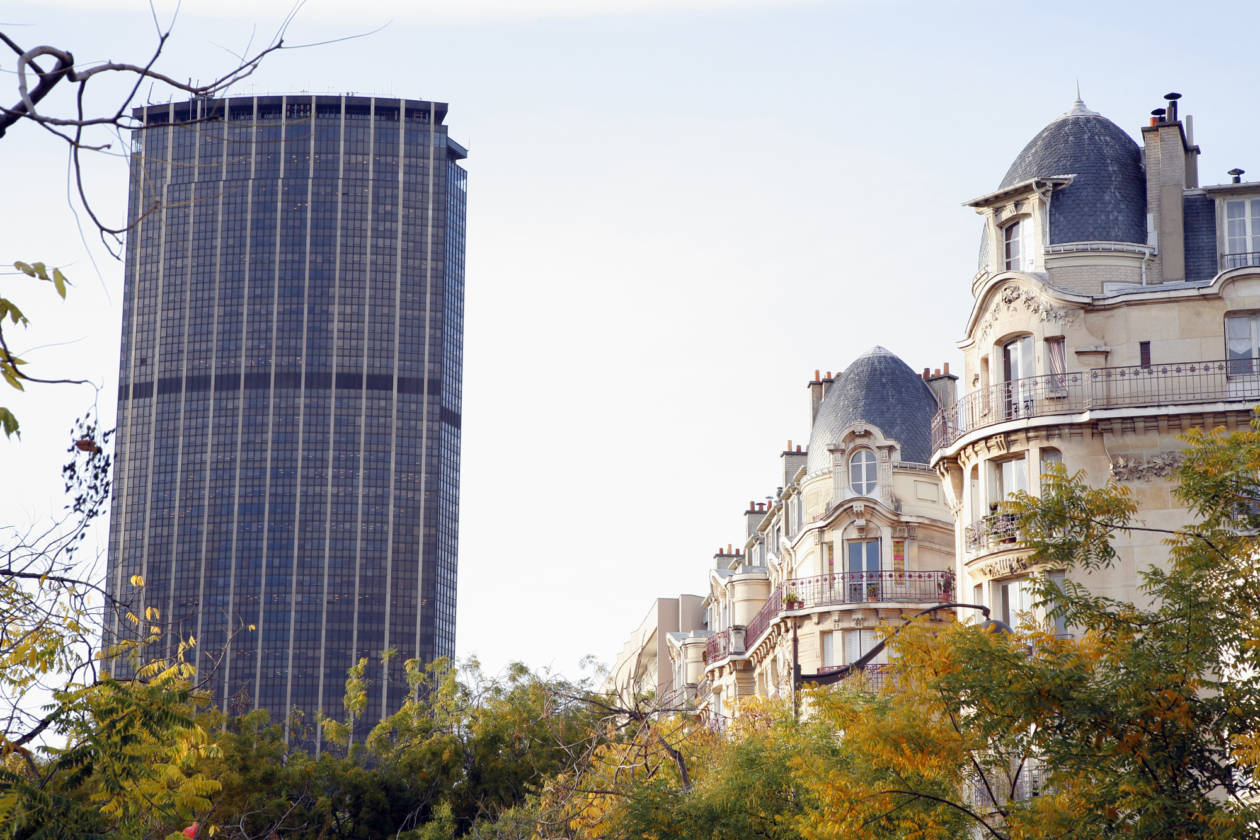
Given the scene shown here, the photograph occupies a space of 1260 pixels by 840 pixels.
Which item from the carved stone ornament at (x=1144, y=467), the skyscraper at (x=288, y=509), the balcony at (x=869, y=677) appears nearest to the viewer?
the balcony at (x=869, y=677)

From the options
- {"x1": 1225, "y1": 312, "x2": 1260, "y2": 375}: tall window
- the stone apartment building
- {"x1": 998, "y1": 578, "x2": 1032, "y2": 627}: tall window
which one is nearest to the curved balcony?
the stone apartment building

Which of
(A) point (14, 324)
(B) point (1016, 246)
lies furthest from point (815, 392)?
(A) point (14, 324)

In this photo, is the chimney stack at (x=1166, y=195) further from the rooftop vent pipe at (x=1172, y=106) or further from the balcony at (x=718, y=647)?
the balcony at (x=718, y=647)

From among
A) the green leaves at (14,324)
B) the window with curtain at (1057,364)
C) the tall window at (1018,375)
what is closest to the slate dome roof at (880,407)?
the tall window at (1018,375)

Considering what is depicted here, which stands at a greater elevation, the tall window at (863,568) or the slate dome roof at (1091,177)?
the slate dome roof at (1091,177)

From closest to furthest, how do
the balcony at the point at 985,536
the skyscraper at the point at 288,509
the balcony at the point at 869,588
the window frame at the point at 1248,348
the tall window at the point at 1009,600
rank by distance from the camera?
1. the window frame at the point at 1248,348
2. the balcony at the point at 985,536
3. the tall window at the point at 1009,600
4. the balcony at the point at 869,588
5. the skyscraper at the point at 288,509

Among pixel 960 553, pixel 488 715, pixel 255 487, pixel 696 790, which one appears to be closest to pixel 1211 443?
pixel 696 790

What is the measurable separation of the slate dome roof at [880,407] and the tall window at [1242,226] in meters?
18.9

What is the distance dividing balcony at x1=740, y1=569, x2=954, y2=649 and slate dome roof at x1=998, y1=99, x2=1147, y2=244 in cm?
1626

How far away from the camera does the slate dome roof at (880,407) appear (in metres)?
60.8

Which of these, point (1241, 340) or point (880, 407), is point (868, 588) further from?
point (1241, 340)

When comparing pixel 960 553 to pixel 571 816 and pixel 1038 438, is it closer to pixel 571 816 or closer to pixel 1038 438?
pixel 1038 438

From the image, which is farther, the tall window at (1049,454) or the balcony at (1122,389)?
the tall window at (1049,454)

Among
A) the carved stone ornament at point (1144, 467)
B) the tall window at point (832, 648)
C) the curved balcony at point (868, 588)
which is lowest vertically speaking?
the tall window at point (832, 648)
